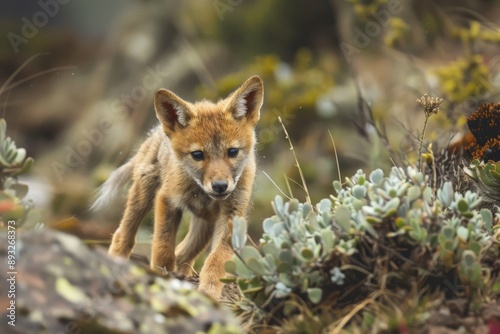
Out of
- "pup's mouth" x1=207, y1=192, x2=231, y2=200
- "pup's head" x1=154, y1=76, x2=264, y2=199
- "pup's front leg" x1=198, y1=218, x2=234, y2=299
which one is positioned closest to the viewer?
"pup's front leg" x1=198, y1=218, x2=234, y2=299

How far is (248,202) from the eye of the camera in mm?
5047

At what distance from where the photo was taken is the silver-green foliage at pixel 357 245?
370 cm

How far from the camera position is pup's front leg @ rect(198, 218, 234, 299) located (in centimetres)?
454

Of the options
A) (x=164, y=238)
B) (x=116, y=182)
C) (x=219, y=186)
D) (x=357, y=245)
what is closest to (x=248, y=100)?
(x=219, y=186)

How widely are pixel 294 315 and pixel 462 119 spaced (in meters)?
2.96

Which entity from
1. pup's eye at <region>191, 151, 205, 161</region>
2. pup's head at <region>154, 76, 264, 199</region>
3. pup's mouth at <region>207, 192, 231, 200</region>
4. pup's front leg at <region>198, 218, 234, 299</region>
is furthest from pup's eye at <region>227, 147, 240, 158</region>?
pup's front leg at <region>198, 218, 234, 299</region>

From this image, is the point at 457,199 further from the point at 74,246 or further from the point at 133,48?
the point at 133,48

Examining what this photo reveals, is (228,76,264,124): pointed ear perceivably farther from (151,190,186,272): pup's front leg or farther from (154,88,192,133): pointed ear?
(151,190,186,272): pup's front leg

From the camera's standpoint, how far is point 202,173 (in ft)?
15.7

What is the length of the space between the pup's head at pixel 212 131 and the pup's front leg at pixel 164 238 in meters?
0.30

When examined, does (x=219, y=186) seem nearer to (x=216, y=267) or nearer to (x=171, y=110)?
(x=216, y=267)

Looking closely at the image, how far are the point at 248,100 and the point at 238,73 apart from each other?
647 cm

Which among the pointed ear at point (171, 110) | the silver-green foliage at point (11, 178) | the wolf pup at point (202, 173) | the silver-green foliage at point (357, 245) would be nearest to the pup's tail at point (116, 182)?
the wolf pup at point (202, 173)

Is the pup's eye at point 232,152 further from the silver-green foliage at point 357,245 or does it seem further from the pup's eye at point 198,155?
the silver-green foliage at point 357,245
